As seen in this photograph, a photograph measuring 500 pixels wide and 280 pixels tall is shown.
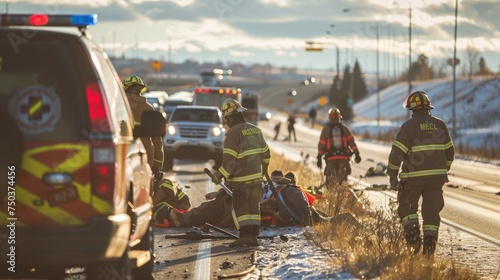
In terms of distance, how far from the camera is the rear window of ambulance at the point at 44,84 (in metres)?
6.71

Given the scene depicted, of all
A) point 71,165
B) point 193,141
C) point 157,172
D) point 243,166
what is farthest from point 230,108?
point 193,141

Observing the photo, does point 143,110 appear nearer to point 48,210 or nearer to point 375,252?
point 375,252

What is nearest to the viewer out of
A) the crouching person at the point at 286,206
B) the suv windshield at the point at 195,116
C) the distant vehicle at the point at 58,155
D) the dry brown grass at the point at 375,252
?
the distant vehicle at the point at 58,155

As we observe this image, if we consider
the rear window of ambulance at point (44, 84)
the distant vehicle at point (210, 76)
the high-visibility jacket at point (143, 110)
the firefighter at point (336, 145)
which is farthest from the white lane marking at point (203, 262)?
the distant vehicle at point (210, 76)

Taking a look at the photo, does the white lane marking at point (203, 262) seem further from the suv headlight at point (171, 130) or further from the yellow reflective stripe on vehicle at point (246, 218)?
the suv headlight at point (171, 130)

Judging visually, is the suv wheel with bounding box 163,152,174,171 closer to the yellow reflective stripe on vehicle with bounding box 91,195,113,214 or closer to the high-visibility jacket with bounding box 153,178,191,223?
the high-visibility jacket with bounding box 153,178,191,223

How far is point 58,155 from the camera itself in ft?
21.9

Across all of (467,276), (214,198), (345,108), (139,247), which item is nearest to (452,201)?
(214,198)

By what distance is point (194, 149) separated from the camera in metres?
29.3

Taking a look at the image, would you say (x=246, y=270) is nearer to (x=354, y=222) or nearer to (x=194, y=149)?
(x=354, y=222)

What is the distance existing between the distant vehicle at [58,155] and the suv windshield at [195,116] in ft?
77.3

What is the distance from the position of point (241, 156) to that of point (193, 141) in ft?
54.9

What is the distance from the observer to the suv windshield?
30.6m

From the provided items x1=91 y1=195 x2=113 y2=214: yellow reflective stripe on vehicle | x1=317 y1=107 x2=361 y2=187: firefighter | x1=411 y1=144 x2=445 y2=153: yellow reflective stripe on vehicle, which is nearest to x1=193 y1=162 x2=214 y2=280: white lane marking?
x1=411 y1=144 x2=445 y2=153: yellow reflective stripe on vehicle
